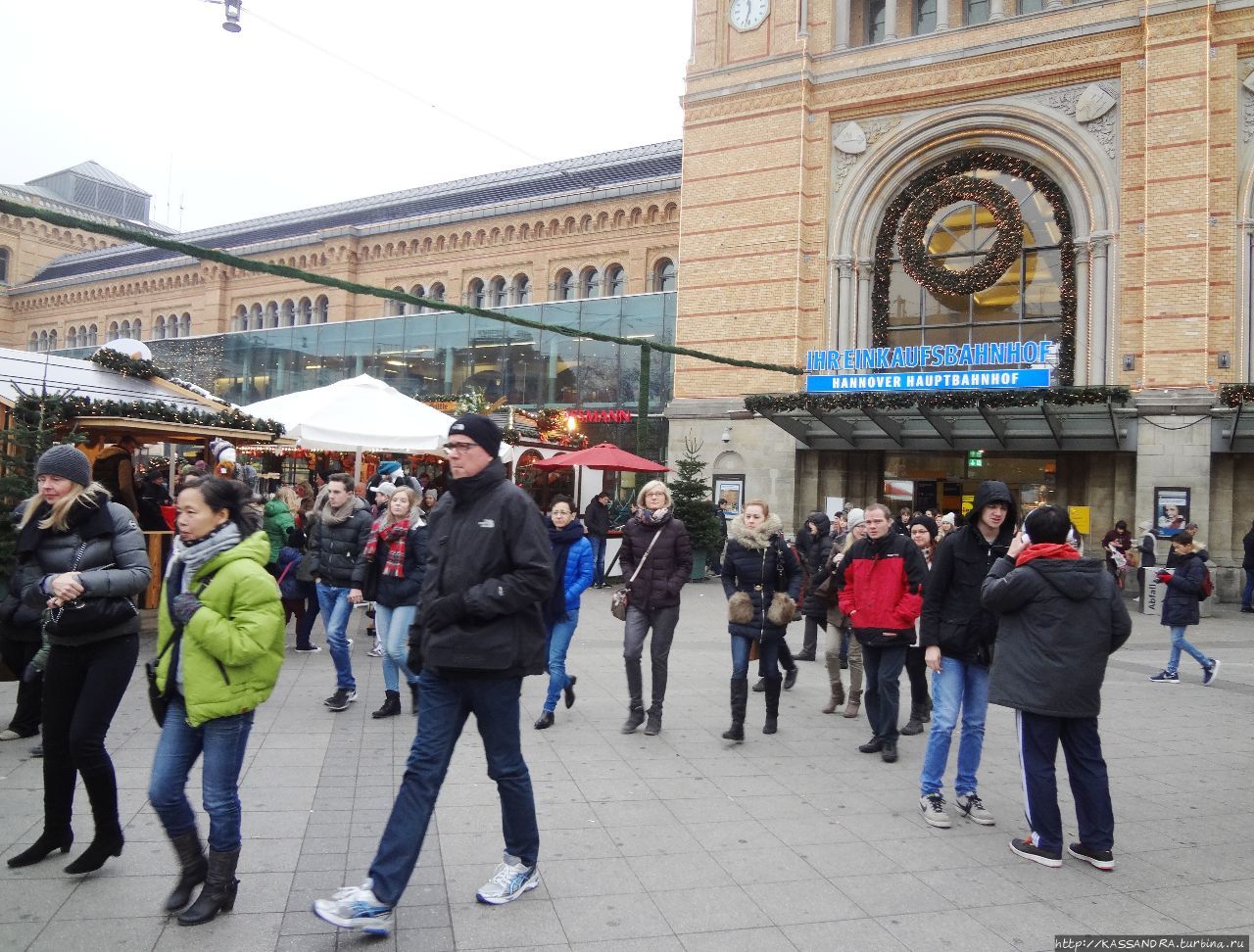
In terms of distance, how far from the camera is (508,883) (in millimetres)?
3855

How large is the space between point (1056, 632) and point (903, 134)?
761 inches

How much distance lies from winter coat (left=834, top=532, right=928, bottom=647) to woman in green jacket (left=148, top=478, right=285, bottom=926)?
4.17 metres

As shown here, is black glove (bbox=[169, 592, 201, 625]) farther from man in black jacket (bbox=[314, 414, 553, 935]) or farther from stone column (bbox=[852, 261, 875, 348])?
stone column (bbox=[852, 261, 875, 348])

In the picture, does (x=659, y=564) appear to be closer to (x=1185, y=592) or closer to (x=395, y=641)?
(x=395, y=641)

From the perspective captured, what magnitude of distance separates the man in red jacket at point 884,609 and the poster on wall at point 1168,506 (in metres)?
13.2

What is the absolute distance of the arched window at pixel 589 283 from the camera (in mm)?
30969

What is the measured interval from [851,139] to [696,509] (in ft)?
33.7

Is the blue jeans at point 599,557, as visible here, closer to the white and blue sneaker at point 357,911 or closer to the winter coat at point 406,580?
the winter coat at point 406,580

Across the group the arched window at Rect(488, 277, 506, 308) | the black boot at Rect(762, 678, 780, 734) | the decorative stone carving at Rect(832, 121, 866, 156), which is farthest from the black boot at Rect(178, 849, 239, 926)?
the arched window at Rect(488, 277, 506, 308)

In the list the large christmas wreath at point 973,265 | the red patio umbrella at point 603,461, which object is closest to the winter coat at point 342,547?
the red patio umbrella at point 603,461

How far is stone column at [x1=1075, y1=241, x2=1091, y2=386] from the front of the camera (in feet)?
62.9

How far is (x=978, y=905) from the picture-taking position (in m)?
4.00

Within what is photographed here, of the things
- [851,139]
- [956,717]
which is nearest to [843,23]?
[851,139]

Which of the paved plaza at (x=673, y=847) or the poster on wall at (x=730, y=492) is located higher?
the poster on wall at (x=730, y=492)
